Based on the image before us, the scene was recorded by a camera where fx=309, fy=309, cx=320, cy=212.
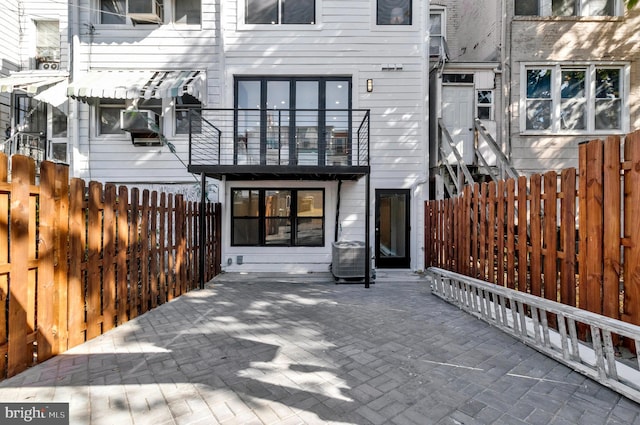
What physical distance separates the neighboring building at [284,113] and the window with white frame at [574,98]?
12.4ft

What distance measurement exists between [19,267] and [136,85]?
6.78m

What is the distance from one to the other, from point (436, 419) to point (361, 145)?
7.48 m

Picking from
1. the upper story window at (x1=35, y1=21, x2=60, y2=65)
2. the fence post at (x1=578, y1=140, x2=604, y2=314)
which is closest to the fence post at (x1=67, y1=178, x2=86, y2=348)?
the fence post at (x1=578, y1=140, x2=604, y2=314)

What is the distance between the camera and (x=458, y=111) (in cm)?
970

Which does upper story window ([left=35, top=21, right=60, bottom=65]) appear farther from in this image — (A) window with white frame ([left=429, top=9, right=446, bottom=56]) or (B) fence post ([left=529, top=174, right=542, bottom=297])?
(B) fence post ([left=529, top=174, right=542, bottom=297])

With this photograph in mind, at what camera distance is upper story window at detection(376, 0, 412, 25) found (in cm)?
921

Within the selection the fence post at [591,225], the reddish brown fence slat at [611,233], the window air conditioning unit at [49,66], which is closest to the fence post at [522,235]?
the fence post at [591,225]

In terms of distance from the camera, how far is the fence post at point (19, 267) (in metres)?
3.04

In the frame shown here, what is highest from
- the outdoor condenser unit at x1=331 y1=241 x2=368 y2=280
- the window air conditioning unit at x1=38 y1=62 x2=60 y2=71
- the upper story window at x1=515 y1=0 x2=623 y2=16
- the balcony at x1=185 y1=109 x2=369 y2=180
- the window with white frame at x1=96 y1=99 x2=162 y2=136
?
the upper story window at x1=515 y1=0 x2=623 y2=16

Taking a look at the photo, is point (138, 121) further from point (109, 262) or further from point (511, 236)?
point (511, 236)

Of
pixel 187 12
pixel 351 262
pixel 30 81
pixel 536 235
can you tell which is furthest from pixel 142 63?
pixel 536 235

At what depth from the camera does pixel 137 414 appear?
99.1 inches

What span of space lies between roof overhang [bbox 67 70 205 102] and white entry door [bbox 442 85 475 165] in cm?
741

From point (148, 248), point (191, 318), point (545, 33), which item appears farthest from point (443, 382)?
point (545, 33)
